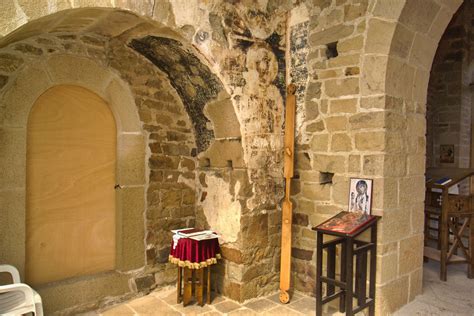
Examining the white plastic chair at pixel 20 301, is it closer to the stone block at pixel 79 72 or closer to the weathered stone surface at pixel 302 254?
the stone block at pixel 79 72

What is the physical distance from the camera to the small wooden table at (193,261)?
2986 millimetres

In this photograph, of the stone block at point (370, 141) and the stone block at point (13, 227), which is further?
the stone block at point (370, 141)

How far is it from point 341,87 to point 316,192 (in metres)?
0.99

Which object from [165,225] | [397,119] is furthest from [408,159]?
[165,225]

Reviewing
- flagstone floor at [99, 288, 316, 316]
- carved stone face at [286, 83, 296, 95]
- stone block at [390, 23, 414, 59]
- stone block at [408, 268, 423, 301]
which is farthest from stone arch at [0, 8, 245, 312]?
stone block at [408, 268, 423, 301]

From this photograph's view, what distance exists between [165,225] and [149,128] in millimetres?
997

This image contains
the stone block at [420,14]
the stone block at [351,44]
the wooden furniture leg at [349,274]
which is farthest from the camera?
the stone block at [351,44]

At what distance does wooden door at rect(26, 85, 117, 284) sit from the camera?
2.74 metres

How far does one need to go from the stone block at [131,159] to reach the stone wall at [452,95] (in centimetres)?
557

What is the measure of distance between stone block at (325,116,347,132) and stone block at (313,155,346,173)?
0.25 m

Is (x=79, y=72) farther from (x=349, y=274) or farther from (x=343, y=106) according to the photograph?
(x=349, y=274)

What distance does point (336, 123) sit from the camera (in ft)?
10.1

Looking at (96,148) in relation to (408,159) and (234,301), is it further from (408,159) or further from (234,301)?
(408,159)

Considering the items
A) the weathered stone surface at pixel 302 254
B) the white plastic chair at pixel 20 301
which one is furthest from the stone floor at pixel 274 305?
the white plastic chair at pixel 20 301
